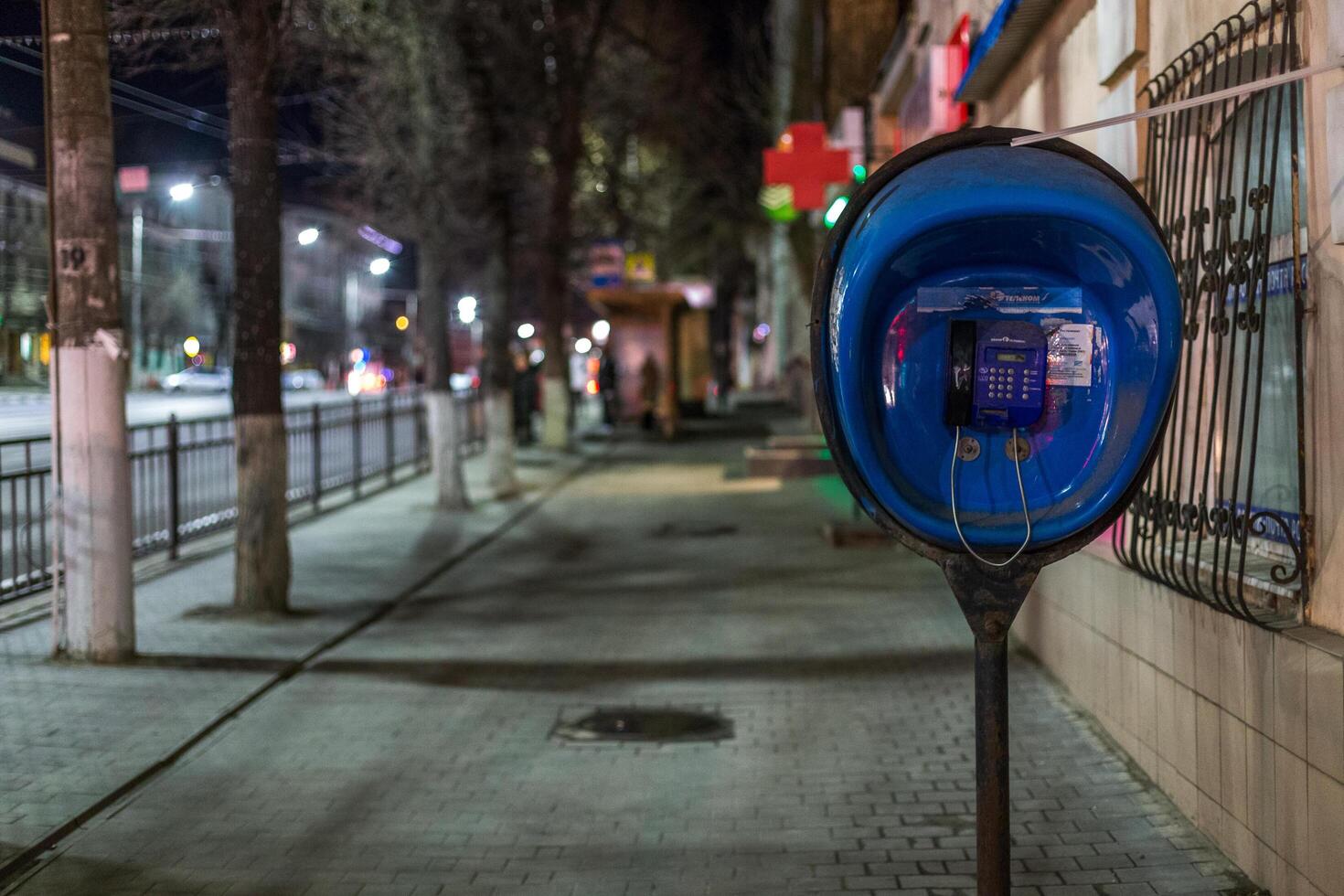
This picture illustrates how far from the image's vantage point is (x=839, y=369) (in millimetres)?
3975

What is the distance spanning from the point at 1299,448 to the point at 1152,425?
86 centimetres

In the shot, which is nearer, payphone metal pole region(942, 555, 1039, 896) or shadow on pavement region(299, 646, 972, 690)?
payphone metal pole region(942, 555, 1039, 896)

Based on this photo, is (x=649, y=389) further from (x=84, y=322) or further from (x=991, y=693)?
(x=991, y=693)

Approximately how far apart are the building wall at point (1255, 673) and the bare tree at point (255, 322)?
563 cm

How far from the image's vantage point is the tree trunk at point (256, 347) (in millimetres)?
9555

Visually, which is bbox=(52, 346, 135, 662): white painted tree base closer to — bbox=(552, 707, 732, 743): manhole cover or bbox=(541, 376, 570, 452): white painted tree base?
bbox=(552, 707, 732, 743): manhole cover

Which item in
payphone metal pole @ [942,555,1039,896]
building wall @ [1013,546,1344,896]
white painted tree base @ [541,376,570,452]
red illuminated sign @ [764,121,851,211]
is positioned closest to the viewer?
payphone metal pole @ [942,555,1039,896]

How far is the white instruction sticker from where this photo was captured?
3900 millimetres

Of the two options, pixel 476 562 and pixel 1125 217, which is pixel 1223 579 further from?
pixel 476 562

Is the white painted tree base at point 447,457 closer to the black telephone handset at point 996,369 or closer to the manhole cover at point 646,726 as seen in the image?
the manhole cover at point 646,726

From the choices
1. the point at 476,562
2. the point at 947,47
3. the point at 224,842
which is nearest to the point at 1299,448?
the point at 224,842

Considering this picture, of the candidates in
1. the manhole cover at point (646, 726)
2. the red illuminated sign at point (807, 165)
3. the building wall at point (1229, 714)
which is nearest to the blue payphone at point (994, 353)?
the building wall at point (1229, 714)

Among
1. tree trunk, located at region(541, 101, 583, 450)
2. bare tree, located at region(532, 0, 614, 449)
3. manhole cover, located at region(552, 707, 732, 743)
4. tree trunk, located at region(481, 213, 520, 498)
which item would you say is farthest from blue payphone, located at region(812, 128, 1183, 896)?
tree trunk, located at region(541, 101, 583, 450)

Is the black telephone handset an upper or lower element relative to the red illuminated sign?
lower
